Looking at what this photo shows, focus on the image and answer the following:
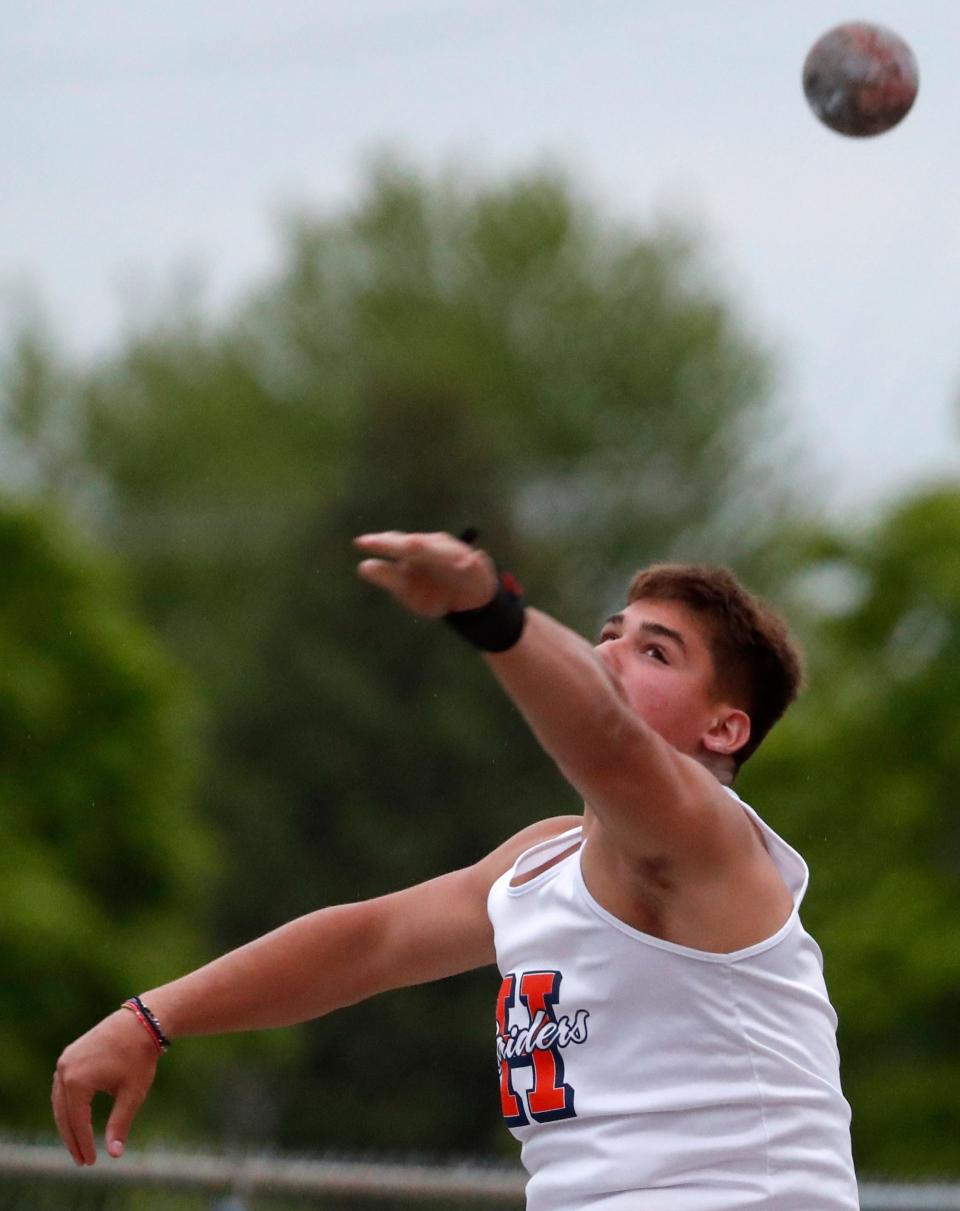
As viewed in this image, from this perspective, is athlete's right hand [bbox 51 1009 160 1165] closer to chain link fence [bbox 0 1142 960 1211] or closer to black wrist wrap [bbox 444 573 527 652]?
black wrist wrap [bbox 444 573 527 652]

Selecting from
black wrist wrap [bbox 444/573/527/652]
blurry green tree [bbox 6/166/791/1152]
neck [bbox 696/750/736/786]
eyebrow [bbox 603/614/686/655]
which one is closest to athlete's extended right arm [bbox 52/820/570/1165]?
neck [bbox 696/750/736/786]

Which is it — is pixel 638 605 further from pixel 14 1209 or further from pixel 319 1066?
pixel 319 1066

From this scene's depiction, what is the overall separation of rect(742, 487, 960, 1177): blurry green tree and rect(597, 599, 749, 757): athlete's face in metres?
14.8

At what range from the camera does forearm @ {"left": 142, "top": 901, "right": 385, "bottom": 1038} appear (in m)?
4.41

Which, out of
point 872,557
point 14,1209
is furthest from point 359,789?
point 14,1209

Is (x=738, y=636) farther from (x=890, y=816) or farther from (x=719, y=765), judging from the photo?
(x=890, y=816)

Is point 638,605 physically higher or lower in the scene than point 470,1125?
higher

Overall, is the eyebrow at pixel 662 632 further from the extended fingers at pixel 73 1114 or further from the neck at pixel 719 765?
the extended fingers at pixel 73 1114

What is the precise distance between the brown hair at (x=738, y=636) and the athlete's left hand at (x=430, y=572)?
3.37ft

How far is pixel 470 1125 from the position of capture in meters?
32.8

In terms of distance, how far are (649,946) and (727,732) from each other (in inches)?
22.5

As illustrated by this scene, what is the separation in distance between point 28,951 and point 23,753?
8.37 feet

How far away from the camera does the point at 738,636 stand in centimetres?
414

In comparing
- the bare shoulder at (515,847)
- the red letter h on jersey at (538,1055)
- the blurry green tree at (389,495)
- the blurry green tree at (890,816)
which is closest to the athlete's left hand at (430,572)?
the red letter h on jersey at (538,1055)
